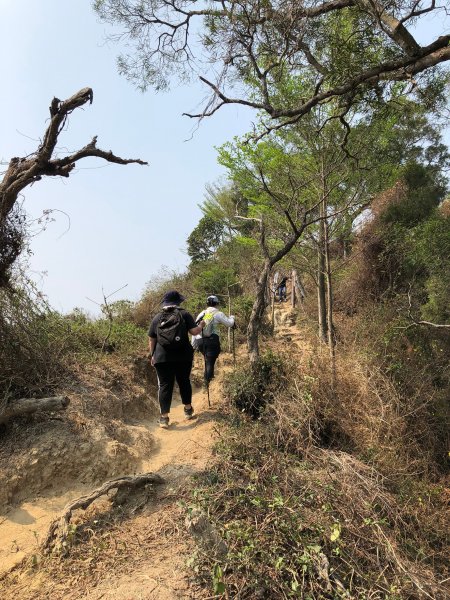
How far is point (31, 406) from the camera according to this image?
481cm

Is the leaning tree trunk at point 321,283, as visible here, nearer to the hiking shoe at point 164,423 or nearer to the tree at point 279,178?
the tree at point 279,178

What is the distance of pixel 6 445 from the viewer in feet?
14.8

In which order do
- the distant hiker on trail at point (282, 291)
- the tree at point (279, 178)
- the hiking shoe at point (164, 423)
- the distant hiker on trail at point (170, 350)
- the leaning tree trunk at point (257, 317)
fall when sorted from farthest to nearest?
the distant hiker on trail at point (282, 291) → the tree at point (279, 178) → the leaning tree trunk at point (257, 317) → the hiking shoe at point (164, 423) → the distant hiker on trail at point (170, 350)

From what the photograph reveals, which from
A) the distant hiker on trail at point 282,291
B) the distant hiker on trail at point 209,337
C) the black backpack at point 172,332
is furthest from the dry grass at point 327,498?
the distant hiker on trail at point 282,291

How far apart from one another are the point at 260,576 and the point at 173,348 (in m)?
3.35

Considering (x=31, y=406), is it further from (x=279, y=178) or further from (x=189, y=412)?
(x=279, y=178)

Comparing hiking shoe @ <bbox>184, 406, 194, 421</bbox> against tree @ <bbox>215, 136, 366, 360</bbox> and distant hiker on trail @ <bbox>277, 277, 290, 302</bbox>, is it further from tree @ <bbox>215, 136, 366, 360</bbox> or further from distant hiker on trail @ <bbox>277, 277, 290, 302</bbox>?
distant hiker on trail @ <bbox>277, 277, 290, 302</bbox>

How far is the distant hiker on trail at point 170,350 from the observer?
227 inches

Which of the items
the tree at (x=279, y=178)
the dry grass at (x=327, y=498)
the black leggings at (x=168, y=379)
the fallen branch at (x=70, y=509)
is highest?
the tree at (x=279, y=178)

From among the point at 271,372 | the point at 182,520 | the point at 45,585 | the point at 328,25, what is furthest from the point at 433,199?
the point at 45,585

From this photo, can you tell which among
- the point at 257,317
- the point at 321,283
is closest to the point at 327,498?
the point at 257,317

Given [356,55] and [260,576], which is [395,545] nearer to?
[260,576]

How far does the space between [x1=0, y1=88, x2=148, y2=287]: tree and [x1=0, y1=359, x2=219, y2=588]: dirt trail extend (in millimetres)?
2954

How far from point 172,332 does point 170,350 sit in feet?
0.86
